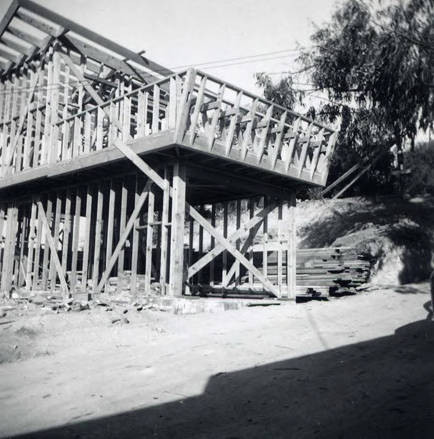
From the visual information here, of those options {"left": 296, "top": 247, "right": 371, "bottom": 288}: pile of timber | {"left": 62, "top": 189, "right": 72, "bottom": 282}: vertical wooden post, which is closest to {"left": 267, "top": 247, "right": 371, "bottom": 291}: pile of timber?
{"left": 296, "top": 247, "right": 371, "bottom": 288}: pile of timber

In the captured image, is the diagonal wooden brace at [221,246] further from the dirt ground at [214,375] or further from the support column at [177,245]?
the dirt ground at [214,375]

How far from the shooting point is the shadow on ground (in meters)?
3.57

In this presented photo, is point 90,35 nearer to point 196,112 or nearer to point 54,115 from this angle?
point 54,115

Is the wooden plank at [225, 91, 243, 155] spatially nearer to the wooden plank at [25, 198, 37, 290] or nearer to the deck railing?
the deck railing

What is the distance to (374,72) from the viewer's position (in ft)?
49.1

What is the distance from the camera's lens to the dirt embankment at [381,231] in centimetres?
1662

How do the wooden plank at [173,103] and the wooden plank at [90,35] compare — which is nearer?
the wooden plank at [173,103]

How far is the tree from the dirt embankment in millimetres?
3112

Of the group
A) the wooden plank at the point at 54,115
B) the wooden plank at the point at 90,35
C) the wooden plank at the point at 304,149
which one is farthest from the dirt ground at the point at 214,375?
the wooden plank at the point at 90,35

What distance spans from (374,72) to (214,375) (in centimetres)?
1293

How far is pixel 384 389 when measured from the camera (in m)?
4.47

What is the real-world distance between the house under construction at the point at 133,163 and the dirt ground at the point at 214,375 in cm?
253

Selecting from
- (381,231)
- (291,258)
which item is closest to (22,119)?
(291,258)

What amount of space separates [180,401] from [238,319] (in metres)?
4.98
